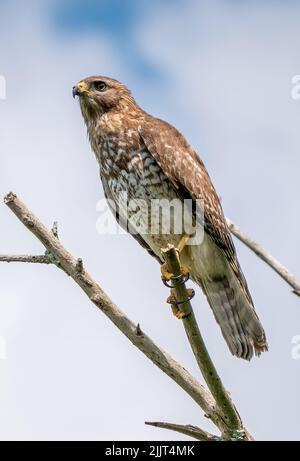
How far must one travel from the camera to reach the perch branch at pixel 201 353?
6.02m

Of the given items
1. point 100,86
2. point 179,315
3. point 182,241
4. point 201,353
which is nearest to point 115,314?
point 179,315

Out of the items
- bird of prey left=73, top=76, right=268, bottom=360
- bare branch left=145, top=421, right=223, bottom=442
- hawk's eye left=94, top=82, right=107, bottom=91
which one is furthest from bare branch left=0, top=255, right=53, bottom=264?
hawk's eye left=94, top=82, right=107, bottom=91

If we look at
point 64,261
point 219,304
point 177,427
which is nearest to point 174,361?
point 177,427

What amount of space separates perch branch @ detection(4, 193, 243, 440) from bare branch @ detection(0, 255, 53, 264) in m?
0.06

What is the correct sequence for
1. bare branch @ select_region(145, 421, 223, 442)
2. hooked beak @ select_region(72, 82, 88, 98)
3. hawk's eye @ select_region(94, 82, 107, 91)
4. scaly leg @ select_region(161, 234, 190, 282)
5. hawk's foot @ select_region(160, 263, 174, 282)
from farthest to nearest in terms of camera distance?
hawk's eye @ select_region(94, 82, 107, 91) → hooked beak @ select_region(72, 82, 88, 98) → hawk's foot @ select_region(160, 263, 174, 282) → scaly leg @ select_region(161, 234, 190, 282) → bare branch @ select_region(145, 421, 223, 442)

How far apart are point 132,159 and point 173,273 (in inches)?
63.9

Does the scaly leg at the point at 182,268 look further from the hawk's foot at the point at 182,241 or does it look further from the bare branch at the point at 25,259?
the bare branch at the point at 25,259

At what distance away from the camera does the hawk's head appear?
8406mm

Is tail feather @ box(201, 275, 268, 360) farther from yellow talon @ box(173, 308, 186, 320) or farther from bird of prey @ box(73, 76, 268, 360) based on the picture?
yellow talon @ box(173, 308, 186, 320)

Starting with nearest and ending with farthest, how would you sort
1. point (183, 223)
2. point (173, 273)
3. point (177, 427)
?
1. point (177, 427)
2. point (173, 273)
3. point (183, 223)

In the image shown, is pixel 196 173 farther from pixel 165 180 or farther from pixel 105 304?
pixel 105 304

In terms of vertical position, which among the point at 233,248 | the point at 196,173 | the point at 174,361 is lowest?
the point at 174,361

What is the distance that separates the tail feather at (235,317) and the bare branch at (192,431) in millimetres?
1679
